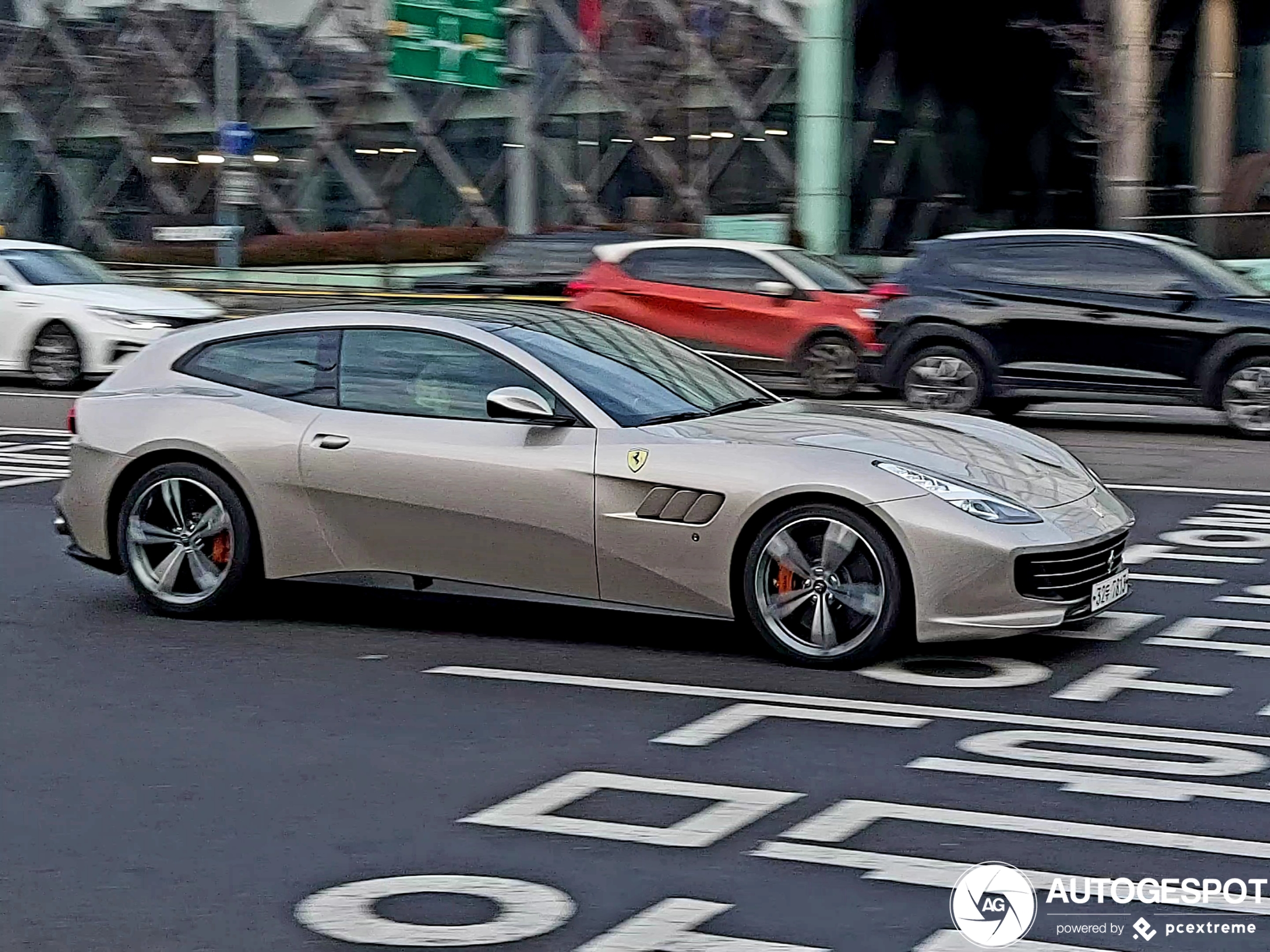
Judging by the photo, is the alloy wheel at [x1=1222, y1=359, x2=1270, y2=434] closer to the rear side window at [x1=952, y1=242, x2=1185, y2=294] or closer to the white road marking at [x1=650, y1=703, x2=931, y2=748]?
the rear side window at [x1=952, y1=242, x2=1185, y2=294]

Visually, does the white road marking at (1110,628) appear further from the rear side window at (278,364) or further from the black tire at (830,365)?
the black tire at (830,365)

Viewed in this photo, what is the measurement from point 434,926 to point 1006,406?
13447 millimetres

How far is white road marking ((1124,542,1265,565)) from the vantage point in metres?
9.93

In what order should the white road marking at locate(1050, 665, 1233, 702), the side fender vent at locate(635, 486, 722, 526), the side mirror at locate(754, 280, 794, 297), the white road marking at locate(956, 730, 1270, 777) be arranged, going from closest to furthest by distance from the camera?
the white road marking at locate(956, 730, 1270, 777) < the white road marking at locate(1050, 665, 1233, 702) < the side fender vent at locate(635, 486, 722, 526) < the side mirror at locate(754, 280, 794, 297)

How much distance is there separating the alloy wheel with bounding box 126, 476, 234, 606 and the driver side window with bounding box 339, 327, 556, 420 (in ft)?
2.57

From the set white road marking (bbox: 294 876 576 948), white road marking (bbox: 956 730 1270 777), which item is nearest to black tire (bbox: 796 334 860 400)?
white road marking (bbox: 956 730 1270 777)

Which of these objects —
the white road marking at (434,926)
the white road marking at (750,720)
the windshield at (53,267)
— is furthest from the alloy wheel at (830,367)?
the white road marking at (434,926)

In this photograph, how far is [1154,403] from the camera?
16469 millimetres

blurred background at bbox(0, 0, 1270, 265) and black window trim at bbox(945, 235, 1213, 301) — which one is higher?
blurred background at bbox(0, 0, 1270, 265)

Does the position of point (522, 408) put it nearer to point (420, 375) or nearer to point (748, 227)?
point (420, 375)

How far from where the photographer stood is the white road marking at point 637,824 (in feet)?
17.4

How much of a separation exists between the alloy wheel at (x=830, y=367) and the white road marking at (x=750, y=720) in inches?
494

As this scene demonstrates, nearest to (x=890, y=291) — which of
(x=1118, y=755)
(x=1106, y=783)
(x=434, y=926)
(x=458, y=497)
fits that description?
(x=458, y=497)

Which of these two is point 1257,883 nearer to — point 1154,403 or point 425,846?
point 425,846
